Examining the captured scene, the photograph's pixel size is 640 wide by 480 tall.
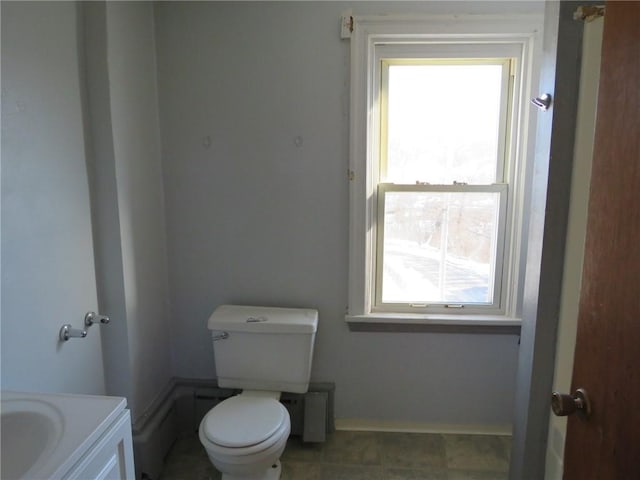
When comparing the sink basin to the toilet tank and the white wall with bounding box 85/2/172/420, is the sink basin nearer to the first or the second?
the white wall with bounding box 85/2/172/420

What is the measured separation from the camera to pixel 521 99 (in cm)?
210

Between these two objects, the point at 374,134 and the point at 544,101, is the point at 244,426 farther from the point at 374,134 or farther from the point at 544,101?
the point at 544,101

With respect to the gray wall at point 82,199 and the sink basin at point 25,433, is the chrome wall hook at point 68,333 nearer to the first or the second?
the gray wall at point 82,199

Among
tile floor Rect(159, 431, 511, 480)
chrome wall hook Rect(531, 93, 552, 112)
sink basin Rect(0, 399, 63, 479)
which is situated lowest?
tile floor Rect(159, 431, 511, 480)

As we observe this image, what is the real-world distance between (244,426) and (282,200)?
3.40 feet

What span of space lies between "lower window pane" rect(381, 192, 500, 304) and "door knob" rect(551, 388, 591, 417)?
1.38 meters

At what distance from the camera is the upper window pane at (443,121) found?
2.16 metres

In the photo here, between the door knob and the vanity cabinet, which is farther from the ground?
the door knob

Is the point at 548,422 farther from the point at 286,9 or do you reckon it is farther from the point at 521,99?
the point at 286,9

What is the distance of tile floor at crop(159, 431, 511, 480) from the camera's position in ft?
6.93

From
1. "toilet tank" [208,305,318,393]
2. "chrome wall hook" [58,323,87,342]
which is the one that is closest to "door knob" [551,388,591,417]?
"toilet tank" [208,305,318,393]

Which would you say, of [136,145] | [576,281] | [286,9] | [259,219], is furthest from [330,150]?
[576,281]

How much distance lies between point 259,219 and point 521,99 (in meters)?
1.37

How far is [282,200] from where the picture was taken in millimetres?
2217
